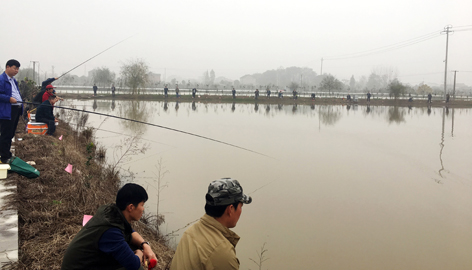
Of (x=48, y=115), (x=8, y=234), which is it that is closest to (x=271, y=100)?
(x=48, y=115)

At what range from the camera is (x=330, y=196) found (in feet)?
20.9

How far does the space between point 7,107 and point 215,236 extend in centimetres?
452

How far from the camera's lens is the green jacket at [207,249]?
1.99 metres

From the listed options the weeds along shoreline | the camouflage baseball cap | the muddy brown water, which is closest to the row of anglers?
the camouflage baseball cap

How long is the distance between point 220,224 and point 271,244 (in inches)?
105

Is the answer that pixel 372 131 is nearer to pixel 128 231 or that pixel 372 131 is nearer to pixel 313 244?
pixel 313 244

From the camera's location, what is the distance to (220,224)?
7.11 feet

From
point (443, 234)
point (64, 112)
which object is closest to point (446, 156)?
point (443, 234)

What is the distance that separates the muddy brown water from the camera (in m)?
4.48

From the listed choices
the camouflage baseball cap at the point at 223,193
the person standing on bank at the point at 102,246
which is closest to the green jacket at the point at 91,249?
the person standing on bank at the point at 102,246

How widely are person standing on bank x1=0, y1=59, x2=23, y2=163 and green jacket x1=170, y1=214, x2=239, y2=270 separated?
4165 millimetres

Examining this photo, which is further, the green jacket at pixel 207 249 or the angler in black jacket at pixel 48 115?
the angler in black jacket at pixel 48 115

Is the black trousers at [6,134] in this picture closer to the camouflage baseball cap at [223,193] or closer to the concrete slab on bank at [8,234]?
the concrete slab on bank at [8,234]

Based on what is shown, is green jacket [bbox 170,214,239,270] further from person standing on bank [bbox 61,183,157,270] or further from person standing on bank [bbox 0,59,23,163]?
person standing on bank [bbox 0,59,23,163]
